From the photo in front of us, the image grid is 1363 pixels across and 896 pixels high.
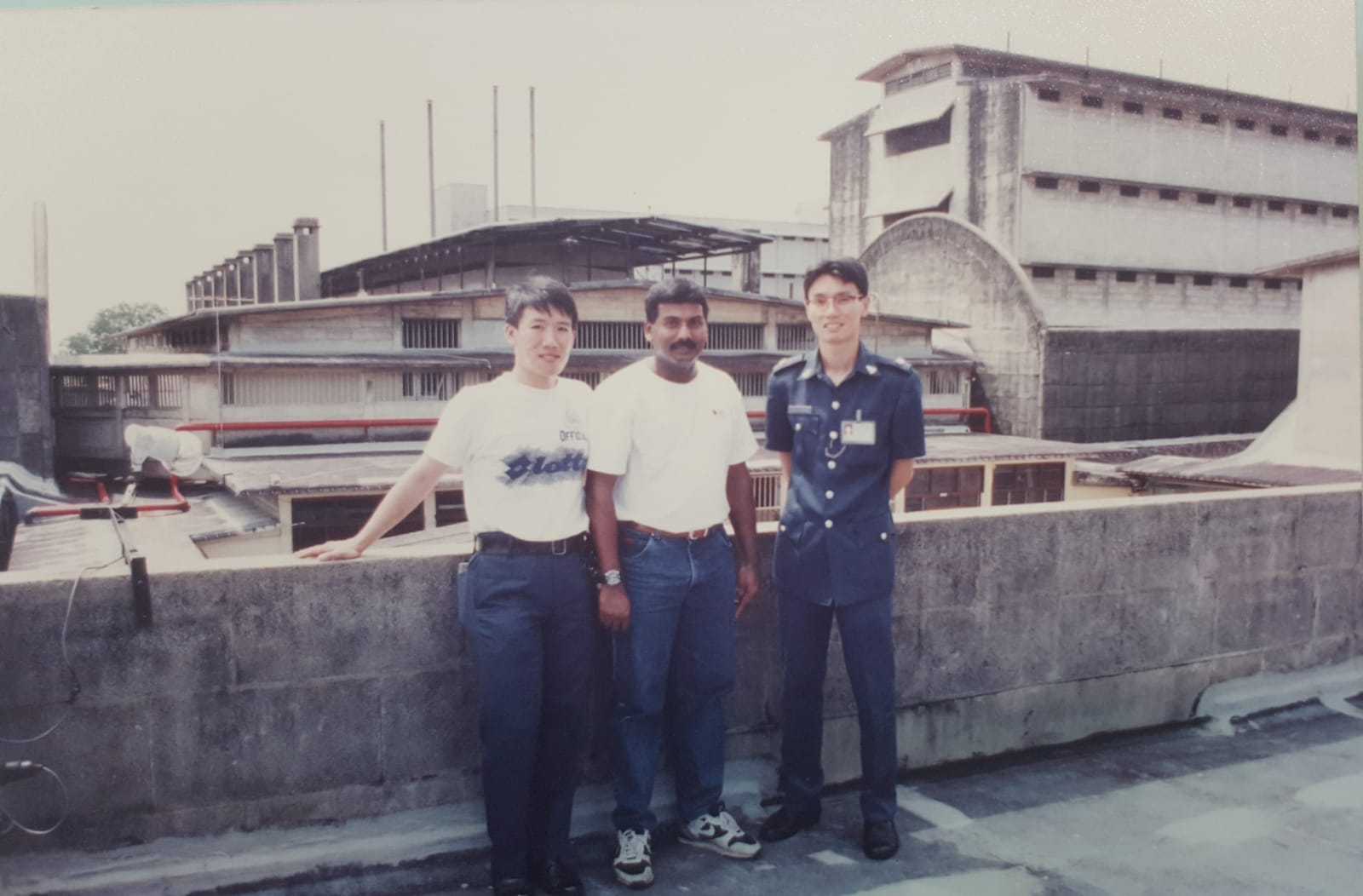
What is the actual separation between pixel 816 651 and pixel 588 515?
94 cm

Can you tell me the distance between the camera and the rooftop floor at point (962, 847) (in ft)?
9.33

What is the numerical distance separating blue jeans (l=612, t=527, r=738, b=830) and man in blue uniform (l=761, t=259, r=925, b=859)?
27 cm

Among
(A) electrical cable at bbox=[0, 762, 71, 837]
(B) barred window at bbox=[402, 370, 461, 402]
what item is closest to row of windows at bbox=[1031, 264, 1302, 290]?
(B) barred window at bbox=[402, 370, 461, 402]

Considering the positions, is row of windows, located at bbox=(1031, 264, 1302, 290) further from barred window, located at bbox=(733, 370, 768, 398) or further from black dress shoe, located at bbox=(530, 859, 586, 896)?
black dress shoe, located at bbox=(530, 859, 586, 896)

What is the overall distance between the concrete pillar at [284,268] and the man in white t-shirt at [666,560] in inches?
658

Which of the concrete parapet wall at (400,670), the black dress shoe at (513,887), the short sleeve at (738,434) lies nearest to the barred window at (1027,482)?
the concrete parapet wall at (400,670)

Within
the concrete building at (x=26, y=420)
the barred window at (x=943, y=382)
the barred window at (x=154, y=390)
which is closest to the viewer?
the concrete building at (x=26, y=420)

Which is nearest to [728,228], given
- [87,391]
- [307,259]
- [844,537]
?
[307,259]

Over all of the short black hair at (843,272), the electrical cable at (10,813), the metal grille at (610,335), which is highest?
the metal grille at (610,335)

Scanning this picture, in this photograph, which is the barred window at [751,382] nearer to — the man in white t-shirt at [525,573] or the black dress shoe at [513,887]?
the man in white t-shirt at [525,573]

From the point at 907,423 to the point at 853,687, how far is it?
895mm

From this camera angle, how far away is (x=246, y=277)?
64.7ft

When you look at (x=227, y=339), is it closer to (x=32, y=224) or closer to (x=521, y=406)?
(x=32, y=224)

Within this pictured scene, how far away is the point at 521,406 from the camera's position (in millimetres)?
2912
